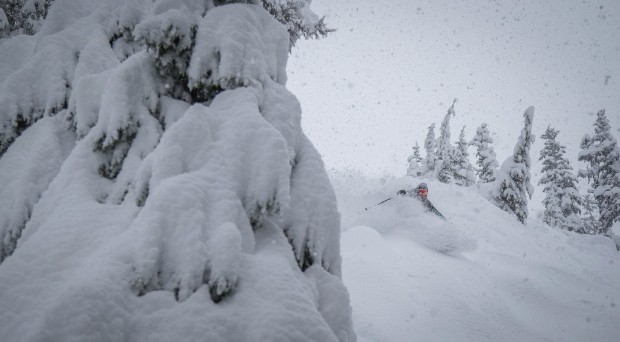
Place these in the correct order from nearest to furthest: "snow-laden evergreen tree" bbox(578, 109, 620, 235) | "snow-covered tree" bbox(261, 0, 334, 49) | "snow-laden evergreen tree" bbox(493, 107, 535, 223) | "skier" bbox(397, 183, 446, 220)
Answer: "snow-covered tree" bbox(261, 0, 334, 49) → "skier" bbox(397, 183, 446, 220) → "snow-laden evergreen tree" bbox(493, 107, 535, 223) → "snow-laden evergreen tree" bbox(578, 109, 620, 235)

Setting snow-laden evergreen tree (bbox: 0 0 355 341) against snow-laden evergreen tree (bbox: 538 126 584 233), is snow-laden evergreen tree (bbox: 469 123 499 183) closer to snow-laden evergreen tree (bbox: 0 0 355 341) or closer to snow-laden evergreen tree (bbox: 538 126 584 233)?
snow-laden evergreen tree (bbox: 538 126 584 233)

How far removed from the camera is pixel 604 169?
29.0 m

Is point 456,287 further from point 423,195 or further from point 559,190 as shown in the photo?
point 559,190

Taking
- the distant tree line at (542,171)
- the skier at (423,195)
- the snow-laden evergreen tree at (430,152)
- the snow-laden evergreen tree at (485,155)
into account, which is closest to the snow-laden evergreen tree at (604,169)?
the distant tree line at (542,171)

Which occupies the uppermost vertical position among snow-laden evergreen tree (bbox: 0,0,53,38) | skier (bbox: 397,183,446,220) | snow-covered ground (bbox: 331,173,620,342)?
snow-laden evergreen tree (bbox: 0,0,53,38)

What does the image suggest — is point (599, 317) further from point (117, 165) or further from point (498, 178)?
point (498, 178)

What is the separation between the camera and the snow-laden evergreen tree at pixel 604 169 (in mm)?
28188

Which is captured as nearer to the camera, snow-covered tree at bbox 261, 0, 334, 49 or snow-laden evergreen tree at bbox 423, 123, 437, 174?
snow-covered tree at bbox 261, 0, 334, 49

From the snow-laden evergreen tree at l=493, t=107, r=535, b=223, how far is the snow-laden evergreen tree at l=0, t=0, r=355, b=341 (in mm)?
27041

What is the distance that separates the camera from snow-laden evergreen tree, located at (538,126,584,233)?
32156mm

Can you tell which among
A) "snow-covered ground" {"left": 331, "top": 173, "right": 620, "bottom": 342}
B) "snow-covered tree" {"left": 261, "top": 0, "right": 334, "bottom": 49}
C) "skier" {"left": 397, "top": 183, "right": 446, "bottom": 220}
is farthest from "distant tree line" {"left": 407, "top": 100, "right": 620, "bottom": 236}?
"snow-covered tree" {"left": 261, "top": 0, "right": 334, "bottom": 49}

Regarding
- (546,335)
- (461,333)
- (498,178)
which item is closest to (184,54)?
(461,333)

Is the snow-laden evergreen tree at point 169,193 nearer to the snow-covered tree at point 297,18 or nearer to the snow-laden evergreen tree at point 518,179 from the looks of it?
the snow-covered tree at point 297,18

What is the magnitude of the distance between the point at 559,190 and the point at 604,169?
176 inches
